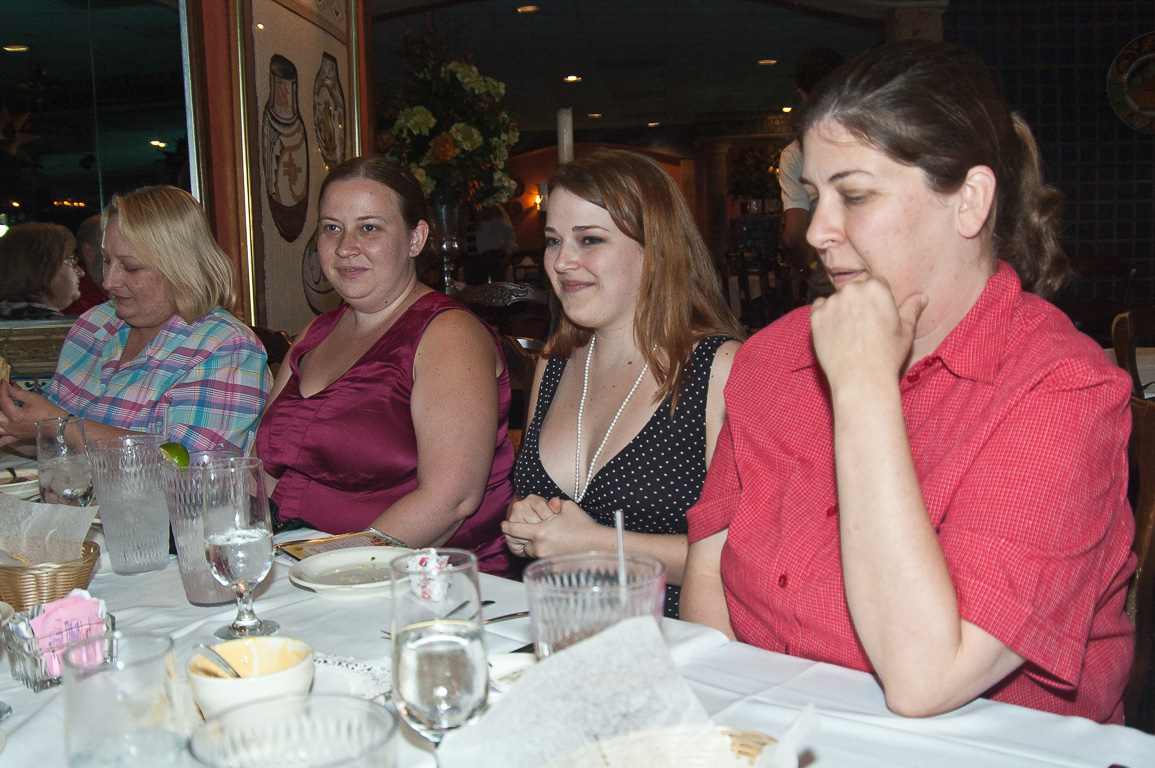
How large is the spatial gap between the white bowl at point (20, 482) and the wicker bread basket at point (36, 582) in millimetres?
758

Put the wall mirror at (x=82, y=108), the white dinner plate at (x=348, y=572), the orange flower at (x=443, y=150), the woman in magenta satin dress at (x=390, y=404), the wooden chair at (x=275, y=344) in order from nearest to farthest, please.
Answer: the white dinner plate at (x=348, y=572), the woman in magenta satin dress at (x=390, y=404), the wooden chair at (x=275, y=344), the wall mirror at (x=82, y=108), the orange flower at (x=443, y=150)

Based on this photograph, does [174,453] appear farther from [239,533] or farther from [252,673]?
[252,673]

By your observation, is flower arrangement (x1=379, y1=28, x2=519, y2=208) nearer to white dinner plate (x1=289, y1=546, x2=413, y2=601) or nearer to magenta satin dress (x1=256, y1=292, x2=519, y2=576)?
magenta satin dress (x1=256, y1=292, x2=519, y2=576)

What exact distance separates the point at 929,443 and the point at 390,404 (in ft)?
4.47

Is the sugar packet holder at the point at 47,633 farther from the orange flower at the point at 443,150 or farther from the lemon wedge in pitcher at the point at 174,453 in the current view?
the orange flower at the point at 443,150

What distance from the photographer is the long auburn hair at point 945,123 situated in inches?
43.2

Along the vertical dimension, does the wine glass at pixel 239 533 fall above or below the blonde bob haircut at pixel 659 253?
below

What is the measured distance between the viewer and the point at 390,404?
7.07 feet

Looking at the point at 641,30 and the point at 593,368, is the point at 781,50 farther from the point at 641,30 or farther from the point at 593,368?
the point at 593,368

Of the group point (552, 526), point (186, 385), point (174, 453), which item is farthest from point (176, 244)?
point (552, 526)

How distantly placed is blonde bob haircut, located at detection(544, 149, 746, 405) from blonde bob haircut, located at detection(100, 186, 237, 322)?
130 cm

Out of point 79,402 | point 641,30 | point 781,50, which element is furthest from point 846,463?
point 781,50

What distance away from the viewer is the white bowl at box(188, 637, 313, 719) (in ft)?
2.63

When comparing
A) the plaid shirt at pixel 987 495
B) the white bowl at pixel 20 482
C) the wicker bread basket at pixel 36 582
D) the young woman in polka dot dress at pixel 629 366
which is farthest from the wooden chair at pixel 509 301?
the wicker bread basket at pixel 36 582
